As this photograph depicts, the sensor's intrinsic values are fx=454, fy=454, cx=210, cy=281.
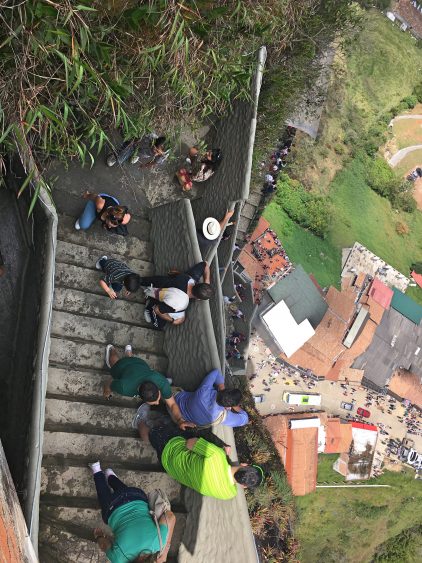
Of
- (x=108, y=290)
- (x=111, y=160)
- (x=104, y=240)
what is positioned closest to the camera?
(x=108, y=290)

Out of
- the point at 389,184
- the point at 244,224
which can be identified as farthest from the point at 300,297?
the point at 389,184

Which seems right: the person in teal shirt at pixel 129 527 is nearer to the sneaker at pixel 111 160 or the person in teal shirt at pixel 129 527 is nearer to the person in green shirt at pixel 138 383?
the person in green shirt at pixel 138 383

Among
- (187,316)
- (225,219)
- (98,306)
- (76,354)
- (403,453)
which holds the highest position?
(225,219)

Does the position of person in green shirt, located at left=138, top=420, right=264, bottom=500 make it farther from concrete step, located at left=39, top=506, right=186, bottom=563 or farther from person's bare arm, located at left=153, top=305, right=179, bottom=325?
person's bare arm, located at left=153, top=305, right=179, bottom=325

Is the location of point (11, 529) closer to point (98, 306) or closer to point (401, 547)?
point (98, 306)

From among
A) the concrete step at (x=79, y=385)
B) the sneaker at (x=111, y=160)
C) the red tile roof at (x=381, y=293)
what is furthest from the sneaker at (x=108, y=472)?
the red tile roof at (x=381, y=293)

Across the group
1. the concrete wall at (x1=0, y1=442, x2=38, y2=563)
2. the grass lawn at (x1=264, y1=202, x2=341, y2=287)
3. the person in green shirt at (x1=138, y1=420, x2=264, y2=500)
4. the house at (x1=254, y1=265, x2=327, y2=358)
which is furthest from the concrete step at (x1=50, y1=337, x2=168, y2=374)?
the grass lawn at (x1=264, y1=202, x2=341, y2=287)

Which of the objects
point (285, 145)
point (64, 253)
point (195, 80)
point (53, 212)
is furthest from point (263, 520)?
point (285, 145)
